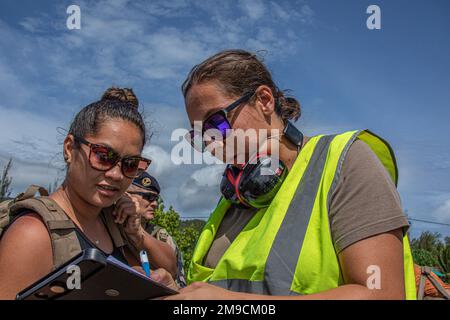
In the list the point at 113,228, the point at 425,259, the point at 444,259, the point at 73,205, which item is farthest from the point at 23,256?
the point at 425,259

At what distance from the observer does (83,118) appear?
2.86m

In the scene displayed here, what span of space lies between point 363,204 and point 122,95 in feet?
7.54

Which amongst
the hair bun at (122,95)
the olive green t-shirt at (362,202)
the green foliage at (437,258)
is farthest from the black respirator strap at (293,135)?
the green foliage at (437,258)

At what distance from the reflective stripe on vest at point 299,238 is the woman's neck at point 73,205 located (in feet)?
3.07

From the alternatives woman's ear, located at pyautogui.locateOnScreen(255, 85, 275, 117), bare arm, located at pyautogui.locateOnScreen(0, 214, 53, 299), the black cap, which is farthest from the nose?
the black cap

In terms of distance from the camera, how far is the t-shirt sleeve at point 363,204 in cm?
169

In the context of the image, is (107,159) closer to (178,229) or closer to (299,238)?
(299,238)

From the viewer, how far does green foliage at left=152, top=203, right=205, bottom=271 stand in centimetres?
971

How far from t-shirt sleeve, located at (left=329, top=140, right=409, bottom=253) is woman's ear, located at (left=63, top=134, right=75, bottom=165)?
1698 mm

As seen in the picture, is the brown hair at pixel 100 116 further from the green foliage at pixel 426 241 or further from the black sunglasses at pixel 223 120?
the green foliage at pixel 426 241

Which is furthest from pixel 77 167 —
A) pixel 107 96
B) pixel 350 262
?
pixel 350 262

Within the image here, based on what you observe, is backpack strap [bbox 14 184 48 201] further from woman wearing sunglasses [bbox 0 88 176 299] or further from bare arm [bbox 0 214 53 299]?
bare arm [bbox 0 214 53 299]

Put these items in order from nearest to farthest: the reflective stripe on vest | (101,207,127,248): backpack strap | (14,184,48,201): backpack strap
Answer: the reflective stripe on vest, (14,184,48,201): backpack strap, (101,207,127,248): backpack strap

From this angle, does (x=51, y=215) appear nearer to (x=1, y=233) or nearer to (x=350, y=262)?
(x=1, y=233)
